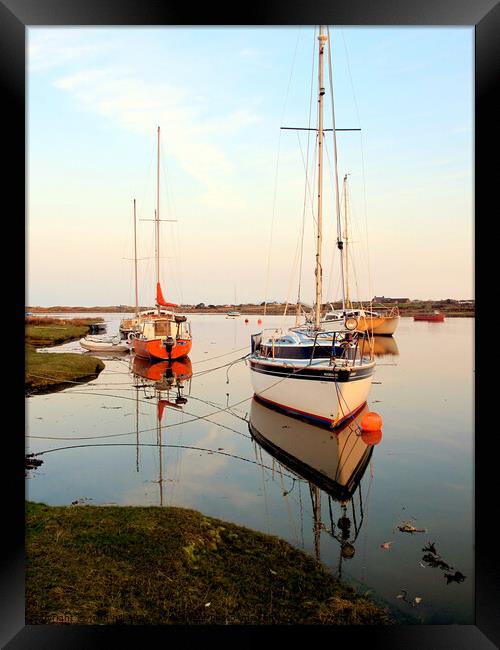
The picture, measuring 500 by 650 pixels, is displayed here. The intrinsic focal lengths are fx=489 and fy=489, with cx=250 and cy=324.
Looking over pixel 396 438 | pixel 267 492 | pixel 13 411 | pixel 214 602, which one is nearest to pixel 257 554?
pixel 214 602

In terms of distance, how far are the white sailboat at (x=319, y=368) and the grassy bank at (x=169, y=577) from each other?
13.5 feet

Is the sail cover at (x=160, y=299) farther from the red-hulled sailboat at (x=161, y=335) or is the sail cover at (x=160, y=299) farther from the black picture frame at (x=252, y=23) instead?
the black picture frame at (x=252, y=23)

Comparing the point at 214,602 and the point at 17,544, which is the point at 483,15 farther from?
the point at 214,602

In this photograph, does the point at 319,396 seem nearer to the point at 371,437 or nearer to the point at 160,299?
the point at 371,437

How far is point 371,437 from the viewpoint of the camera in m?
8.83

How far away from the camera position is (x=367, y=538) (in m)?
4.80

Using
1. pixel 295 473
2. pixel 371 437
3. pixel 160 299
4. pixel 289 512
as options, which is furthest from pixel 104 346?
pixel 289 512

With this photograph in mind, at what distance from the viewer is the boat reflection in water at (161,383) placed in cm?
976

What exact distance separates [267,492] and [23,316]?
14.6 ft

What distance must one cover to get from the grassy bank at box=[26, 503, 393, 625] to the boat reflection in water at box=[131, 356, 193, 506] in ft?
6.18

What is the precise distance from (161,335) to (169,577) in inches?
591

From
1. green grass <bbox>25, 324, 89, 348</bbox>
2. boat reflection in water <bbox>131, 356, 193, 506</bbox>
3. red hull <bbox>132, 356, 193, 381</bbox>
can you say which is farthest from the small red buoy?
green grass <bbox>25, 324, 89, 348</bbox>

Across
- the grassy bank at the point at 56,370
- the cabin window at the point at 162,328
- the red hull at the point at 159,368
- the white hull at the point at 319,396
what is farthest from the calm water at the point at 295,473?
the cabin window at the point at 162,328

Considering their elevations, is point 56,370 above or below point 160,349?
below
